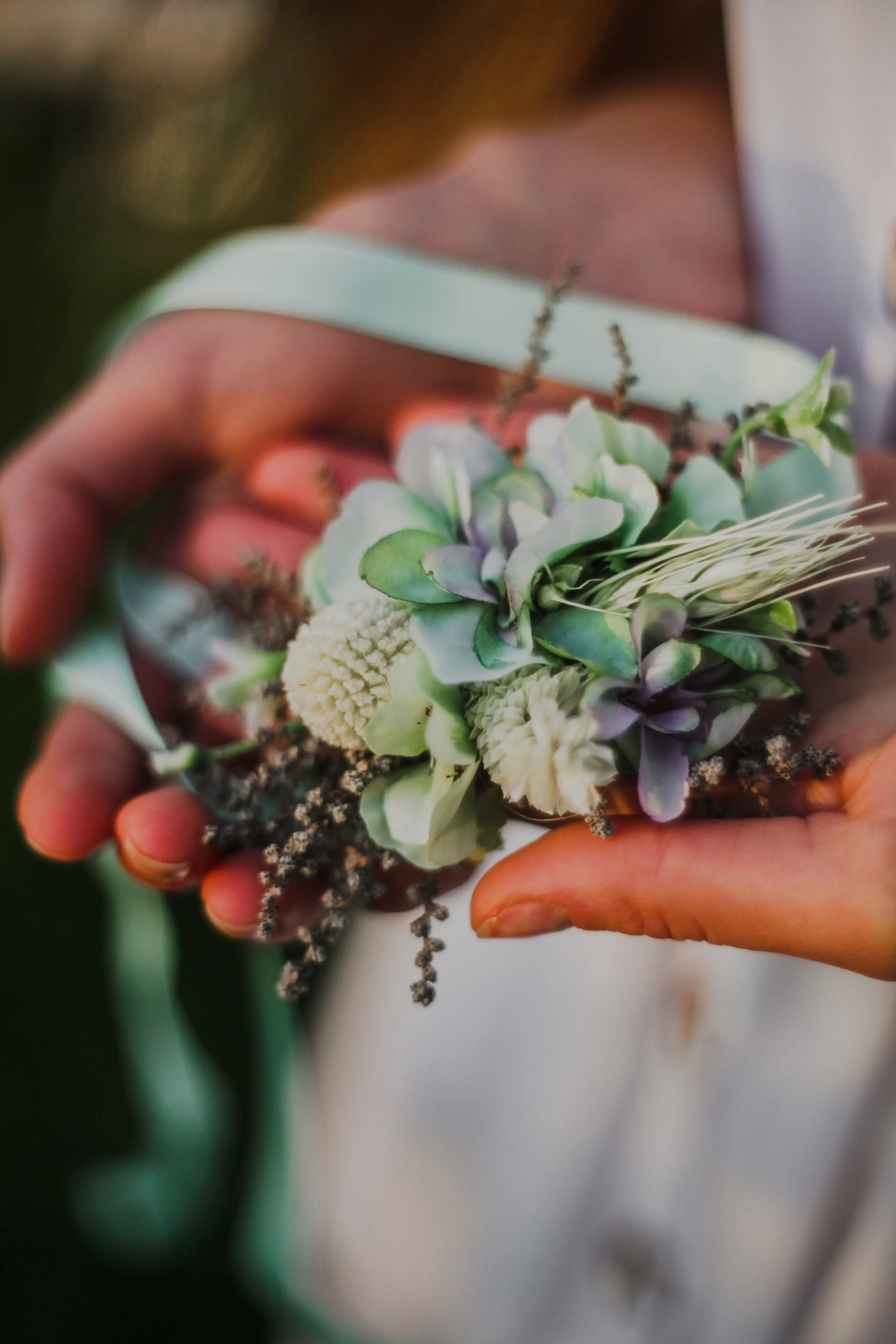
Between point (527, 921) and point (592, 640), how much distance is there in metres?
0.29

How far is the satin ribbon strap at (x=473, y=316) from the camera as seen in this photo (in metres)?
1.20

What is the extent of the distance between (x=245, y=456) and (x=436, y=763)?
962 millimetres

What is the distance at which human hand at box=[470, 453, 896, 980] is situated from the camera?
76cm

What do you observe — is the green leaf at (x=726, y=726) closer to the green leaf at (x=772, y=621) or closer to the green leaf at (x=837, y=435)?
the green leaf at (x=772, y=621)

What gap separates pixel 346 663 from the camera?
78 cm

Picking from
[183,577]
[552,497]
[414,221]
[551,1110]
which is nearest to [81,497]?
[183,577]

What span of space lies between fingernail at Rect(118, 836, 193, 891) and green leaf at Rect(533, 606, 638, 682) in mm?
452

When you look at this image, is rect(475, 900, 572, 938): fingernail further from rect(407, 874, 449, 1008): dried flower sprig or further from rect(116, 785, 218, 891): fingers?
rect(116, 785, 218, 891): fingers

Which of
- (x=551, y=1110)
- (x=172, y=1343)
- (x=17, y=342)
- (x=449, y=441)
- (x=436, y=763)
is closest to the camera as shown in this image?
(x=436, y=763)

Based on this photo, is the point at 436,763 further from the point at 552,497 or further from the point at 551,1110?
the point at 551,1110

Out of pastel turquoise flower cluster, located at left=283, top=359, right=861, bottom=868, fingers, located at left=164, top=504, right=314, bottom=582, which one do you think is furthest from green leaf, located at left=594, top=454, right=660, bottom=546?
fingers, located at left=164, top=504, right=314, bottom=582

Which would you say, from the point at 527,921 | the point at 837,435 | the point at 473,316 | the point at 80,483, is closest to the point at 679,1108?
the point at 527,921

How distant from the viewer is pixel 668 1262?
1426mm

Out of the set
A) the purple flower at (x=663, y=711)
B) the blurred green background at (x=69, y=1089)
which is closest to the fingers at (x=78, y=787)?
the purple flower at (x=663, y=711)
